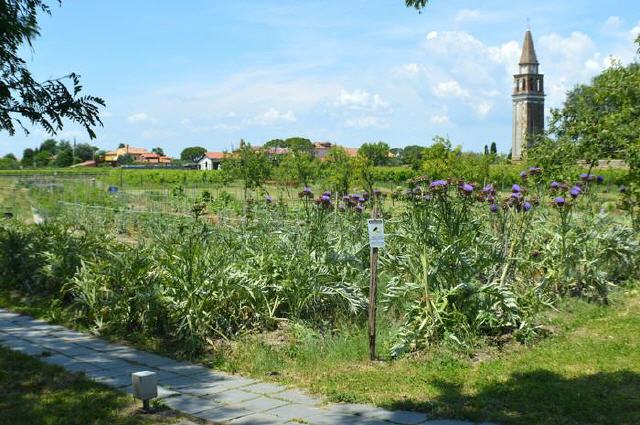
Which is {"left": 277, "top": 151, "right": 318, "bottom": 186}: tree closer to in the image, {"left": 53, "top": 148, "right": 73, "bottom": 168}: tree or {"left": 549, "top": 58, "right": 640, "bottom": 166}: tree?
{"left": 549, "top": 58, "right": 640, "bottom": 166}: tree

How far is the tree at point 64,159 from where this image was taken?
94.9 meters

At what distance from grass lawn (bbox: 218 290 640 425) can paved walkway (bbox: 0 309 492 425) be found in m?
0.20

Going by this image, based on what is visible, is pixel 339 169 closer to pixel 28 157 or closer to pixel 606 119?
pixel 606 119

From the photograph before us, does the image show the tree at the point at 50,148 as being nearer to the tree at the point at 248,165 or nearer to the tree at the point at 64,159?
the tree at the point at 64,159

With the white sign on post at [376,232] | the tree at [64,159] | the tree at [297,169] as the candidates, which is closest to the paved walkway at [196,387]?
the white sign on post at [376,232]

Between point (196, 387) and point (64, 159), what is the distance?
9776cm

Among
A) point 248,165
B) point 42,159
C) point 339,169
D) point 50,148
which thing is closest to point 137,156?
point 50,148

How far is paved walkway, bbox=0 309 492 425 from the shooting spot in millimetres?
4562

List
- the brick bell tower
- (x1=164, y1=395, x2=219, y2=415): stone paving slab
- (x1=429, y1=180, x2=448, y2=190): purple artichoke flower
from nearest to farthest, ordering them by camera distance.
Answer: (x1=164, y1=395, x2=219, y2=415): stone paving slab
(x1=429, y1=180, x2=448, y2=190): purple artichoke flower
the brick bell tower

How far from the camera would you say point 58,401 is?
5004mm

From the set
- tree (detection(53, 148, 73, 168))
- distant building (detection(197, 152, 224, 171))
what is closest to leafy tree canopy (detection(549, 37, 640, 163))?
tree (detection(53, 148, 73, 168))

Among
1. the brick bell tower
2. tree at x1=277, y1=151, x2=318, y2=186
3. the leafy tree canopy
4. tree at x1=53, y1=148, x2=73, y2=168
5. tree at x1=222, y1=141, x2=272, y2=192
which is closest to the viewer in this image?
the leafy tree canopy

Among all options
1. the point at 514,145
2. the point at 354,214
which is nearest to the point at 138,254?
the point at 354,214

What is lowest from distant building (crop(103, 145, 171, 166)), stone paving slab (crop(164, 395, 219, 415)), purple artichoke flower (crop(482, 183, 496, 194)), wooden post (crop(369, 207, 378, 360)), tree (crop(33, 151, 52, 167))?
stone paving slab (crop(164, 395, 219, 415))
